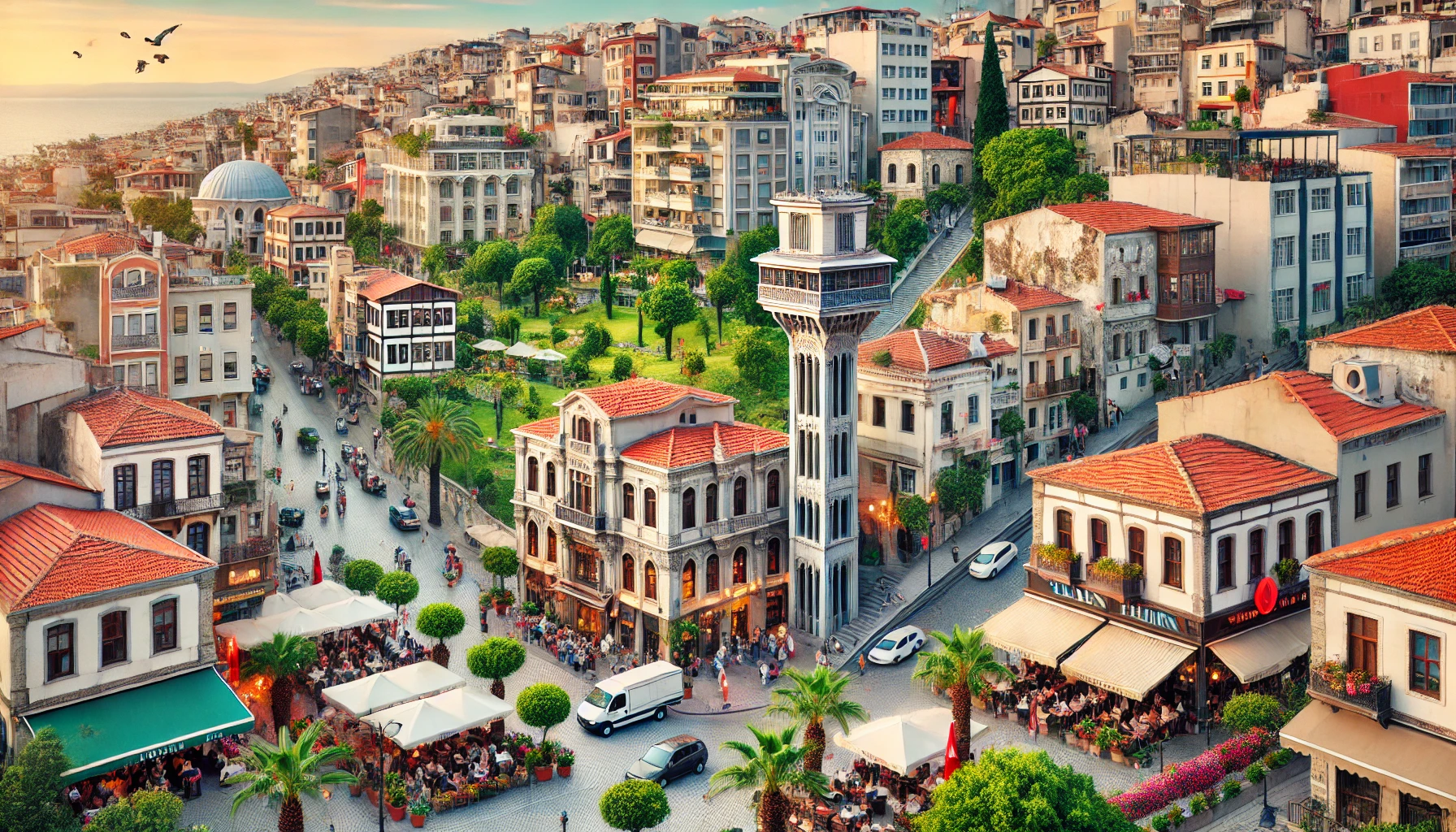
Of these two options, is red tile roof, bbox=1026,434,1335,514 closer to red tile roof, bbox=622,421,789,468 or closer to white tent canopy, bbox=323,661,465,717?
red tile roof, bbox=622,421,789,468

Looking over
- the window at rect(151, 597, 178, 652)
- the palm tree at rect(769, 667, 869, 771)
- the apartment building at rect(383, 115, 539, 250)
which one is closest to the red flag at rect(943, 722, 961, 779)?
the palm tree at rect(769, 667, 869, 771)

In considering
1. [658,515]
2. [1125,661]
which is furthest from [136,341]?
[1125,661]

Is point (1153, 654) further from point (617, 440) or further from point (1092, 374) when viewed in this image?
point (1092, 374)

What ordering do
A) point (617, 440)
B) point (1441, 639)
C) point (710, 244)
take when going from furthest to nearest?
point (710, 244) < point (617, 440) < point (1441, 639)

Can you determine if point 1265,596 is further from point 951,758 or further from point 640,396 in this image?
point 640,396

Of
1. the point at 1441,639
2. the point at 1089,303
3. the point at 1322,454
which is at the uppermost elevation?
the point at 1089,303

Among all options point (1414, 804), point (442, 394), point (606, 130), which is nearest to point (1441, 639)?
point (1414, 804)

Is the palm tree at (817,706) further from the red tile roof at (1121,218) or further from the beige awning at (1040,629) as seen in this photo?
the red tile roof at (1121,218)
